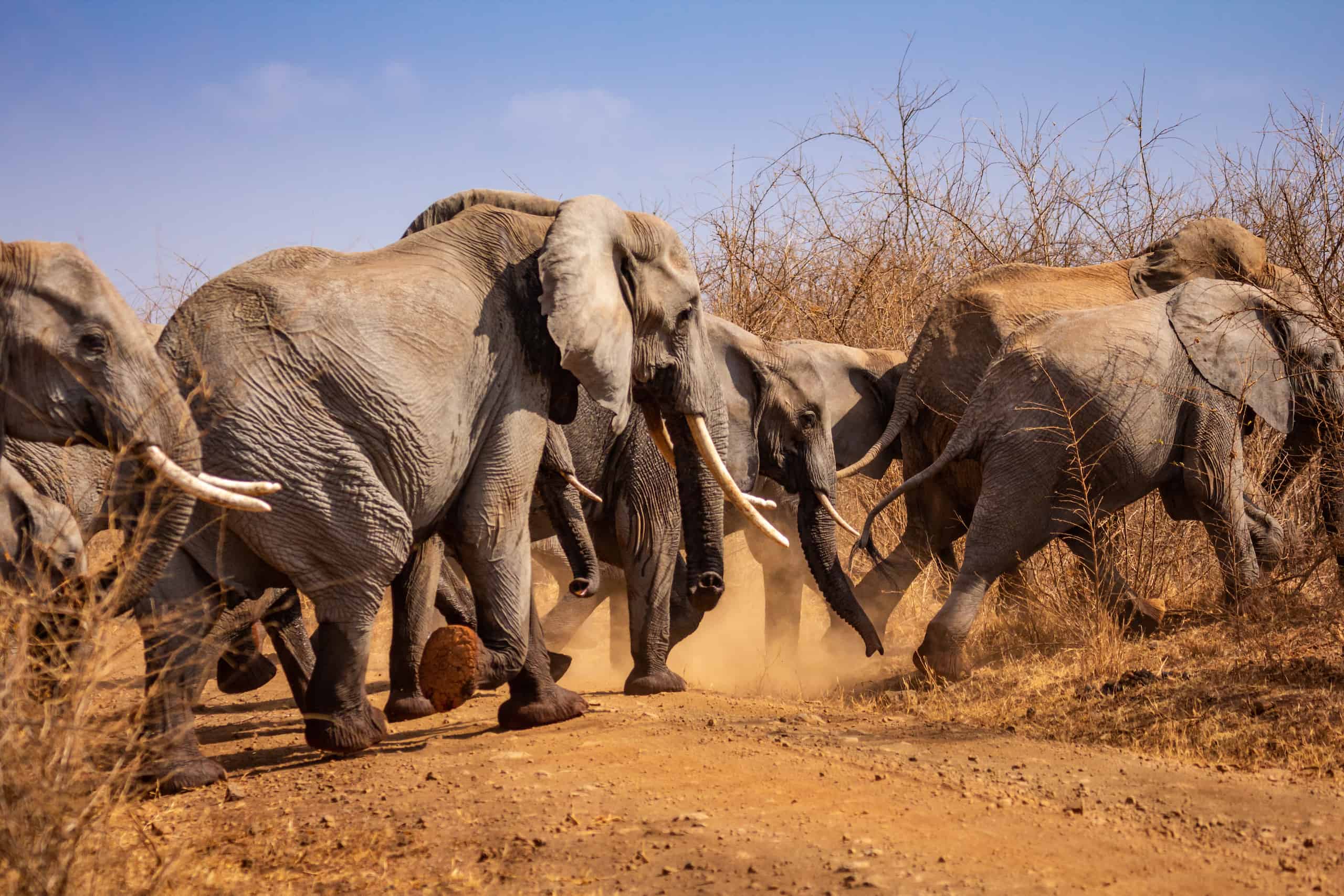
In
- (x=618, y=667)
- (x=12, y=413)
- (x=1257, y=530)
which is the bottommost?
(x=618, y=667)

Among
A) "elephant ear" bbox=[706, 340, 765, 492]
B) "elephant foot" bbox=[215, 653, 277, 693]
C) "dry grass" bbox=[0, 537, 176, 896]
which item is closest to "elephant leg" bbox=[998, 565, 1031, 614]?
"elephant ear" bbox=[706, 340, 765, 492]

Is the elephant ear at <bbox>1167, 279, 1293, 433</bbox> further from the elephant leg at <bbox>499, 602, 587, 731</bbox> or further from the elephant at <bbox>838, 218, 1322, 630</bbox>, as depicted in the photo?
the elephant leg at <bbox>499, 602, 587, 731</bbox>

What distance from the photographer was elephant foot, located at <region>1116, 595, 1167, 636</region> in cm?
708

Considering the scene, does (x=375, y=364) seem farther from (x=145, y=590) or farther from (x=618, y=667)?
(x=618, y=667)

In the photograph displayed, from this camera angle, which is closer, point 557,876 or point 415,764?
point 557,876

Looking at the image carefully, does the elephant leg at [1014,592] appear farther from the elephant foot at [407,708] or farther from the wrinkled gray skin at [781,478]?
the elephant foot at [407,708]

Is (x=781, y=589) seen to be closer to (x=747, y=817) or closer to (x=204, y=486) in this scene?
(x=747, y=817)

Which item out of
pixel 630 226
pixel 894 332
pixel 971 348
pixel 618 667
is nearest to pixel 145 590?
pixel 630 226

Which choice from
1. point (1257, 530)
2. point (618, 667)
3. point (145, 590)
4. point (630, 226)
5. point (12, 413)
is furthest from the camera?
point (618, 667)

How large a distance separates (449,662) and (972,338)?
4563 mm

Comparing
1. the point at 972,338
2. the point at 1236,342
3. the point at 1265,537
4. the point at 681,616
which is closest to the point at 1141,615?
the point at 1265,537

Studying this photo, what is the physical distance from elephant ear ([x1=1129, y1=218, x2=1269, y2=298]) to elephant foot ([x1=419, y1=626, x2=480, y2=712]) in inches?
208

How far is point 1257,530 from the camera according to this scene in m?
7.51

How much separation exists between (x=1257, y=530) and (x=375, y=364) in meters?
5.12
